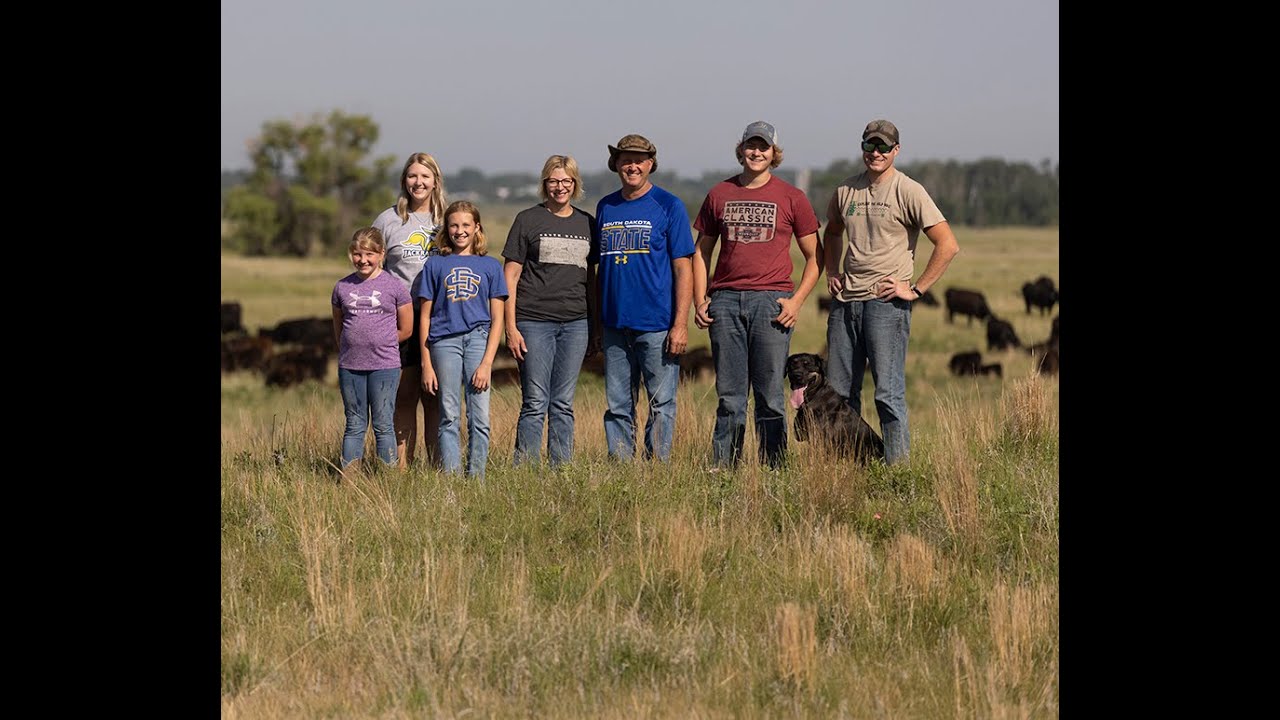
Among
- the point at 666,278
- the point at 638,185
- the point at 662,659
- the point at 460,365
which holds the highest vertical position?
the point at 638,185

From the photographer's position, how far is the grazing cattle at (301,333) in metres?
34.9

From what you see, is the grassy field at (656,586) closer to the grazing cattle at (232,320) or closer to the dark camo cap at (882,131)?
the dark camo cap at (882,131)

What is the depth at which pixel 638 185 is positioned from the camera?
7754 mm

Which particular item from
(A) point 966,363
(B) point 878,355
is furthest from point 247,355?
(B) point 878,355

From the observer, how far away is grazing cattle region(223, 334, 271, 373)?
29.8 metres

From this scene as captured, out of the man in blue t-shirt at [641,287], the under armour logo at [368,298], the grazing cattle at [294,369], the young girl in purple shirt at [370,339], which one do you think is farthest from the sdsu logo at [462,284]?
the grazing cattle at [294,369]

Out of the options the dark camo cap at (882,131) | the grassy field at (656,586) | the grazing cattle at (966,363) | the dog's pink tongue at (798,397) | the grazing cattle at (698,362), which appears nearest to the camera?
the grassy field at (656,586)

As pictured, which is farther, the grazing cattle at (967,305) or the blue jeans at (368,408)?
the grazing cattle at (967,305)

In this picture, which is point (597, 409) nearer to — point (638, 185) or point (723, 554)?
point (638, 185)

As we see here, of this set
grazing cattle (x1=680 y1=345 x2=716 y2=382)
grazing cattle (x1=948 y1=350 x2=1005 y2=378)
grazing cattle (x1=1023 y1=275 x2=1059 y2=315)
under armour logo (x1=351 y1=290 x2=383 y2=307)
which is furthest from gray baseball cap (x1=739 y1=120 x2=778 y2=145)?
grazing cattle (x1=1023 y1=275 x2=1059 y2=315)

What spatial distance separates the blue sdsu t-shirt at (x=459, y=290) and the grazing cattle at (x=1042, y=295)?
38.3 m

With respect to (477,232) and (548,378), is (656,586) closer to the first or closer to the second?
(548,378)

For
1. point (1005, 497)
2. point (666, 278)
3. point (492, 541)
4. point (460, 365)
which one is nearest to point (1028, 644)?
point (1005, 497)

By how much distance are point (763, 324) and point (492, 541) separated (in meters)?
2.21
